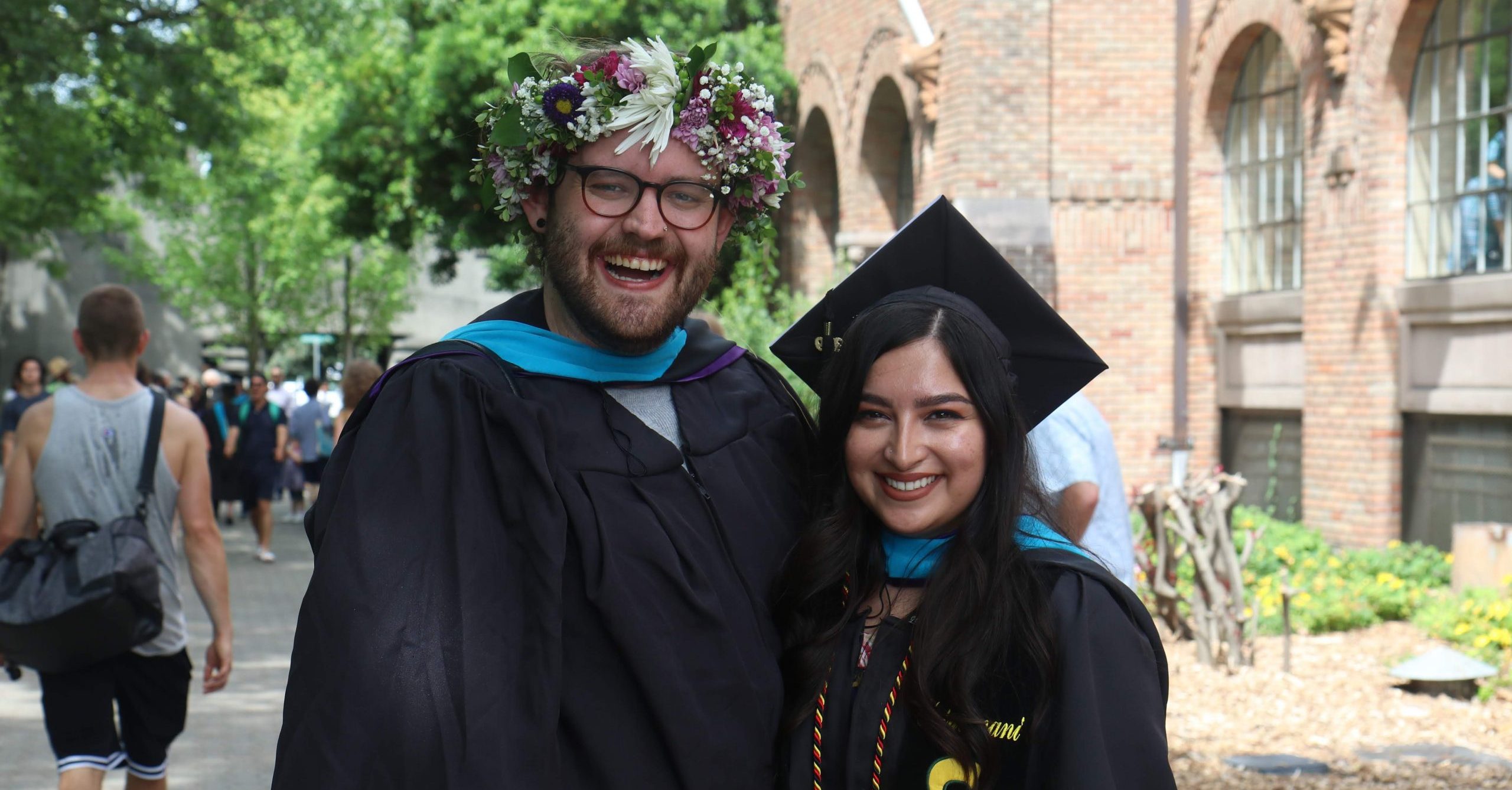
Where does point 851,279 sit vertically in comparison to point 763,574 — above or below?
above

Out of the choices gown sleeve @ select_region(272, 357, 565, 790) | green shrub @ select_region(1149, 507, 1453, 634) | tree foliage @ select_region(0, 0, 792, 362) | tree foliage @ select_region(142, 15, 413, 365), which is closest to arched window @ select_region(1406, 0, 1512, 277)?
green shrub @ select_region(1149, 507, 1453, 634)

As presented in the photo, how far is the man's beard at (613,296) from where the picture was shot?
262 cm

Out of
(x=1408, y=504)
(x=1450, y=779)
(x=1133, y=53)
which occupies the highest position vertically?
(x=1133, y=53)

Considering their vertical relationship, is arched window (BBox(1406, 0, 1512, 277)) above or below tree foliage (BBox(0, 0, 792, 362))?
below

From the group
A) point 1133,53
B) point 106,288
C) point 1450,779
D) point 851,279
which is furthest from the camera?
point 1133,53

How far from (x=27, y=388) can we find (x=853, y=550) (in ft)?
39.5

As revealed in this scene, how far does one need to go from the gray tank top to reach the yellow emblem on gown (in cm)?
318

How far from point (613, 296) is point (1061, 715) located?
1078 mm

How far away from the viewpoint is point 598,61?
276 cm

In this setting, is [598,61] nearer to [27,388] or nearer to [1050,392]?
[1050,392]

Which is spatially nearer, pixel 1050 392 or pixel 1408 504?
pixel 1050 392

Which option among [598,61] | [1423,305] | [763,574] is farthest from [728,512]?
[1423,305]

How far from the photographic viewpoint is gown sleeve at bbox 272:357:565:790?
217 centimetres

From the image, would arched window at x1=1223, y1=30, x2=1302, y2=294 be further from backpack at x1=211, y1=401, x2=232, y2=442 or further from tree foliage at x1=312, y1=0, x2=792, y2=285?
backpack at x1=211, y1=401, x2=232, y2=442
